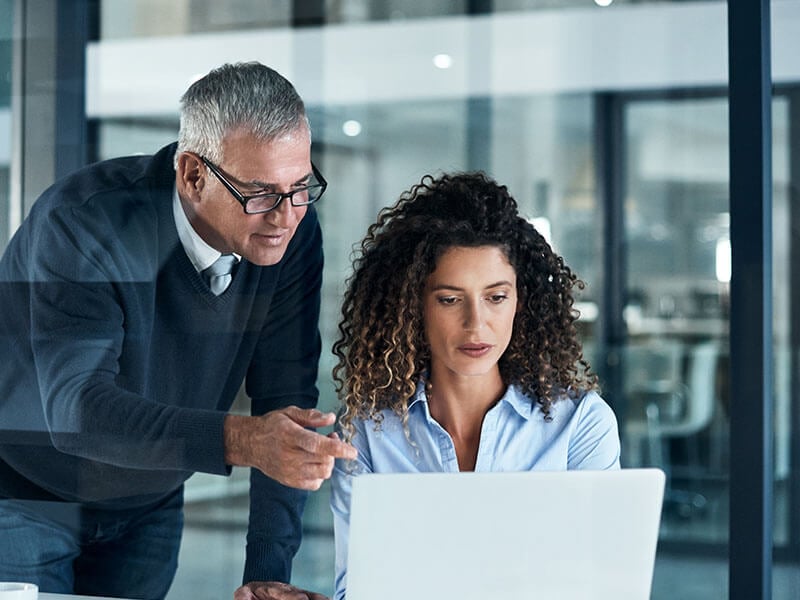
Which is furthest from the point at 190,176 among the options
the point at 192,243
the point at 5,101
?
the point at 5,101

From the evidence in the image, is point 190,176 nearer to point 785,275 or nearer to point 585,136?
point 585,136

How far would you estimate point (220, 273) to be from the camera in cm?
262

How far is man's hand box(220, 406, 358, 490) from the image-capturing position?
191cm

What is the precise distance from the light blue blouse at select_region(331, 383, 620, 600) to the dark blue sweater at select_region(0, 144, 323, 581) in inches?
11.8

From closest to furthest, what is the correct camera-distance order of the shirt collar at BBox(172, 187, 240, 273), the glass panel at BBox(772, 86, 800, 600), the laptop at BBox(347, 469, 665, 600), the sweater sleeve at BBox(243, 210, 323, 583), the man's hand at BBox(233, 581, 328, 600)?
the laptop at BBox(347, 469, 665, 600) < the man's hand at BBox(233, 581, 328, 600) < the shirt collar at BBox(172, 187, 240, 273) < the sweater sleeve at BBox(243, 210, 323, 583) < the glass panel at BBox(772, 86, 800, 600)

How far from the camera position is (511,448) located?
7.45ft

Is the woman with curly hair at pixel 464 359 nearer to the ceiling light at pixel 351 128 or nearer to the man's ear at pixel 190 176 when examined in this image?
the man's ear at pixel 190 176

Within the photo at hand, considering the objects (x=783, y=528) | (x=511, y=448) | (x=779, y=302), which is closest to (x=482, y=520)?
(x=511, y=448)

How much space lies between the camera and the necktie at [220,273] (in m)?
2.59

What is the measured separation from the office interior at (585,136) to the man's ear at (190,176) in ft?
3.54

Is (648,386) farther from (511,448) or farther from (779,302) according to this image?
(511,448)

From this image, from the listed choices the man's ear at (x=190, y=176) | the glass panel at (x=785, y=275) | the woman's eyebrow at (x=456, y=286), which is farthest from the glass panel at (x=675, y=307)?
the man's ear at (x=190, y=176)

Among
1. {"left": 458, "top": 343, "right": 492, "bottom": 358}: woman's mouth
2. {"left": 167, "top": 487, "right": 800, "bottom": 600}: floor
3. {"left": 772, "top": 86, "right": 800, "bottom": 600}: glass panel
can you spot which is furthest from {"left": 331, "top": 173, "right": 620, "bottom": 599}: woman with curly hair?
{"left": 772, "top": 86, "right": 800, "bottom": 600}: glass panel

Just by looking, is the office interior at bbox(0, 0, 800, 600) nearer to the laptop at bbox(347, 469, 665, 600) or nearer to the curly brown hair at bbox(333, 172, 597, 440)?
the curly brown hair at bbox(333, 172, 597, 440)
